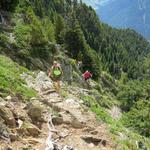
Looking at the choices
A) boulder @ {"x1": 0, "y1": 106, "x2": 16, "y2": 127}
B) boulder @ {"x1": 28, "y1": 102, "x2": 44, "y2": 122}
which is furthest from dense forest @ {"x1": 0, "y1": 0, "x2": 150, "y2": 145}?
boulder @ {"x1": 0, "y1": 106, "x2": 16, "y2": 127}

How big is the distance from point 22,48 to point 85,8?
158 metres

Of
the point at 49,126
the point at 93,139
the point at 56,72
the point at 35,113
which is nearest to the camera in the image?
the point at 49,126

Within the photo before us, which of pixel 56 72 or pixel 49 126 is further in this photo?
pixel 56 72

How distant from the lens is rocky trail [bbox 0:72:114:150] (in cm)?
1533

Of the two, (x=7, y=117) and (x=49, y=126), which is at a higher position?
(x=49, y=126)

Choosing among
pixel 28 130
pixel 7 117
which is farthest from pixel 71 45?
pixel 7 117

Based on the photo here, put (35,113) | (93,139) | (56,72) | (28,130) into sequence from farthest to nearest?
1. (56,72)
2. (93,139)
3. (35,113)
4. (28,130)

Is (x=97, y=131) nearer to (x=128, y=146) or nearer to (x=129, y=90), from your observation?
(x=128, y=146)

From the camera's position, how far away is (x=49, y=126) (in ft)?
59.0

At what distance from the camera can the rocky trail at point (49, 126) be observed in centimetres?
1533

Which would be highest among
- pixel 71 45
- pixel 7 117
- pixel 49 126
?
pixel 71 45

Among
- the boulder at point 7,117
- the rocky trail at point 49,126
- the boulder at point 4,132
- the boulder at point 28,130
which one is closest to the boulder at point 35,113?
the rocky trail at point 49,126

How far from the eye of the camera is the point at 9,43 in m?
38.7

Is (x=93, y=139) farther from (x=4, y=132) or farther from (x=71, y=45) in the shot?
(x=71, y=45)
